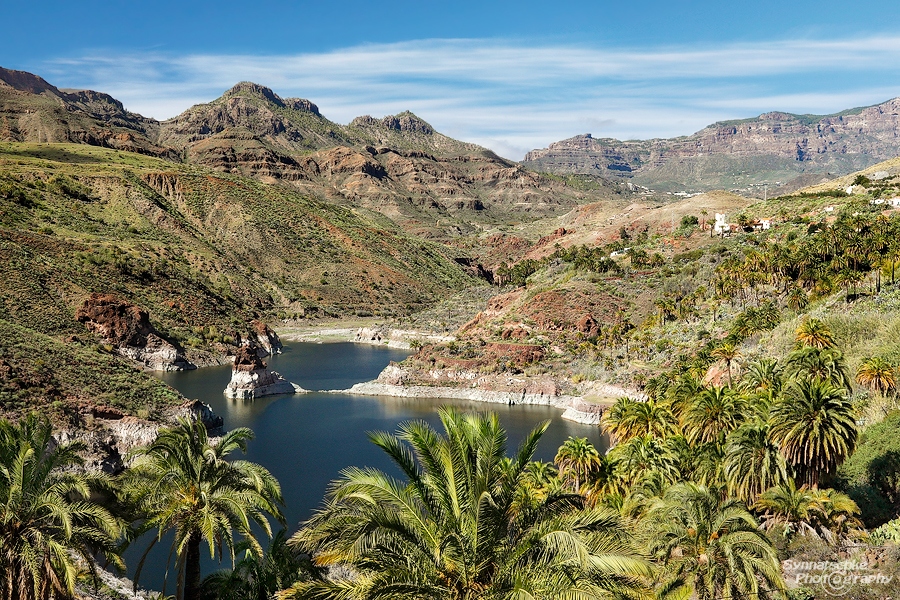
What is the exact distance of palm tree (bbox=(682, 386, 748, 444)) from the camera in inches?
1614

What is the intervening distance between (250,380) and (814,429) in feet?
266

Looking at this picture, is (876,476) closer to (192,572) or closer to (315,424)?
(192,572)

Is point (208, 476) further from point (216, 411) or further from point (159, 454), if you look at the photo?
point (216, 411)

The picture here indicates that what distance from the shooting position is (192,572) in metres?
25.7

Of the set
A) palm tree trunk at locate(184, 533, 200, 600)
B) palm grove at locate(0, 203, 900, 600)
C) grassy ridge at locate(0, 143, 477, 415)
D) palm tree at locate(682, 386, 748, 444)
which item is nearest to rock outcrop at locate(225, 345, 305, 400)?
grassy ridge at locate(0, 143, 477, 415)

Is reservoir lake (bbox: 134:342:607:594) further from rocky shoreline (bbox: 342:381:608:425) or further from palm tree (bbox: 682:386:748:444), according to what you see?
palm tree (bbox: 682:386:748:444)

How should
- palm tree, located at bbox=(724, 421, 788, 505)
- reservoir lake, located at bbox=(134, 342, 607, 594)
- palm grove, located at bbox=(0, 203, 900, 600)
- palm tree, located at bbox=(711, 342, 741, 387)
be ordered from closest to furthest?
1. palm grove, located at bbox=(0, 203, 900, 600)
2. palm tree, located at bbox=(724, 421, 788, 505)
3. reservoir lake, located at bbox=(134, 342, 607, 594)
4. palm tree, located at bbox=(711, 342, 741, 387)

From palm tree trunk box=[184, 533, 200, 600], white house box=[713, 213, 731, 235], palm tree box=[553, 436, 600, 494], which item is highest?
white house box=[713, 213, 731, 235]

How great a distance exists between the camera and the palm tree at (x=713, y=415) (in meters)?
41.0

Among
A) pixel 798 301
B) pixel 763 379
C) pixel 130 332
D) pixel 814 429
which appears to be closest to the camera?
pixel 814 429

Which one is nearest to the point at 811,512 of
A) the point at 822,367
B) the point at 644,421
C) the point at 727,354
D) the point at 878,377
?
the point at 822,367

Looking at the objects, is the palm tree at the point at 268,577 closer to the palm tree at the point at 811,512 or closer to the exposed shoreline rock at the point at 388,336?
the palm tree at the point at 811,512

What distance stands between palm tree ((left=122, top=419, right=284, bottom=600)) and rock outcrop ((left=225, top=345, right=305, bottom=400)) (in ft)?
243

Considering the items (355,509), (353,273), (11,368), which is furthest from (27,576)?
(353,273)
